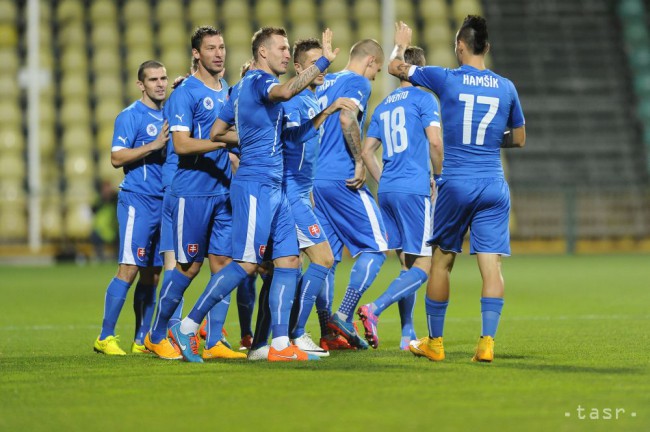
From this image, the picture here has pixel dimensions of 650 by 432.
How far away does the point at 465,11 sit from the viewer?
2578 cm

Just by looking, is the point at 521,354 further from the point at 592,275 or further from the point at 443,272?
the point at 592,275

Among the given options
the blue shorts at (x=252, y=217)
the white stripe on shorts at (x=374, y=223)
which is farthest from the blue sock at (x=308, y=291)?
the white stripe on shorts at (x=374, y=223)

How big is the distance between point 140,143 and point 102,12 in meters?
17.4

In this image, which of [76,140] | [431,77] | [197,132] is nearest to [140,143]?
[197,132]

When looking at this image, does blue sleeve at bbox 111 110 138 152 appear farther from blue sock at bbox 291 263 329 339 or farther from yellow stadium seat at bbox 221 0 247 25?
yellow stadium seat at bbox 221 0 247 25

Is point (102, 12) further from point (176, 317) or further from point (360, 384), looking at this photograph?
point (360, 384)

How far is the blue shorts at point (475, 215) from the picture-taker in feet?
23.0

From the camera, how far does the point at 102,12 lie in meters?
24.9

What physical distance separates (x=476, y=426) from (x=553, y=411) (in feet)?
1.68

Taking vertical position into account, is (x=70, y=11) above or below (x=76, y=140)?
above

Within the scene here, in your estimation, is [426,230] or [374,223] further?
[374,223]

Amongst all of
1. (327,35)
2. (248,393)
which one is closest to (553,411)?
(248,393)

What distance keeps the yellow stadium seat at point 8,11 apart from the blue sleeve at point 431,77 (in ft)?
62.4

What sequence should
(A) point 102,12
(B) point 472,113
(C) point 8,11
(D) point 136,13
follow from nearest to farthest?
(B) point 472,113
(C) point 8,11
(A) point 102,12
(D) point 136,13
